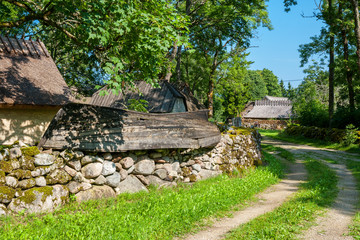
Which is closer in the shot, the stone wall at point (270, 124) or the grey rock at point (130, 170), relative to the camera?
the grey rock at point (130, 170)

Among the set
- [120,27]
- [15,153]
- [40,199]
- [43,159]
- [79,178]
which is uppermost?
[120,27]

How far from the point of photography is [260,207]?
7.07 metres

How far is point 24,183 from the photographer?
5.54 m

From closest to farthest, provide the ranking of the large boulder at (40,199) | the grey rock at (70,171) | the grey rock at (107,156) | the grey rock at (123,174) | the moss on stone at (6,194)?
the moss on stone at (6,194) < the large boulder at (40,199) < the grey rock at (70,171) < the grey rock at (107,156) < the grey rock at (123,174)

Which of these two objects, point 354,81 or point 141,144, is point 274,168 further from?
point 354,81

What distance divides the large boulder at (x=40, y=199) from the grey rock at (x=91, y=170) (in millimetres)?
648

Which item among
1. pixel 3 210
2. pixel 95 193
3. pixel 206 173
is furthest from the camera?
pixel 206 173

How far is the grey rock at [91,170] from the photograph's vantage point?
652cm

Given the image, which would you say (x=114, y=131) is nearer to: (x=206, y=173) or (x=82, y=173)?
(x=82, y=173)

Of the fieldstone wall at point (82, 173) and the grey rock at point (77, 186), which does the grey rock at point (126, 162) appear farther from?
the grey rock at point (77, 186)

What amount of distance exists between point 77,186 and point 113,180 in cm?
90

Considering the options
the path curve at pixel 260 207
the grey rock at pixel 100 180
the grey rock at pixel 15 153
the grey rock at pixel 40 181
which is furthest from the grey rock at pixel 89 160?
the path curve at pixel 260 207

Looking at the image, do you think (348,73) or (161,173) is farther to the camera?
(348,73)

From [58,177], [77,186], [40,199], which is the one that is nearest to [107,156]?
[77,186]
